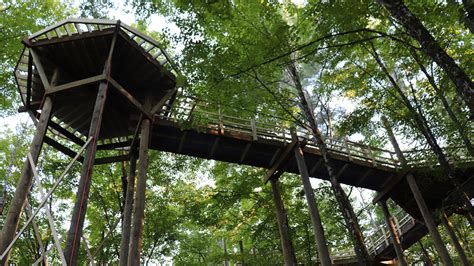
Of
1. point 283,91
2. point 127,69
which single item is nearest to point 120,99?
point 127,69

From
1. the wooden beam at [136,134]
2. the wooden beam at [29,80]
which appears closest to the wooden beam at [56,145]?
the wooden beam at [29,80]

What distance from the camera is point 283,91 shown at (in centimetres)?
1091

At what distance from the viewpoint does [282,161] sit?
1052cm

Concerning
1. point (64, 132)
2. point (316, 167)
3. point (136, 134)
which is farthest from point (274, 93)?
point (64, 132)

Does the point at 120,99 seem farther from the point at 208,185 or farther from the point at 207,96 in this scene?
the point at 208,185

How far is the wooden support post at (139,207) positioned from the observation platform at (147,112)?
67 cm

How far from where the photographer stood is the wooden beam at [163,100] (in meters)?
8.95

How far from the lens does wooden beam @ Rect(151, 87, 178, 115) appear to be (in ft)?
29.4

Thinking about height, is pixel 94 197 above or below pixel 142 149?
above

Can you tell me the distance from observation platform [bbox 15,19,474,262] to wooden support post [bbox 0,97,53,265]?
718 mm

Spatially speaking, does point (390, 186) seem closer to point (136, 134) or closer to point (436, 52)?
point (436, 52)

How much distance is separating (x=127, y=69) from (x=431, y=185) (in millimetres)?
12421

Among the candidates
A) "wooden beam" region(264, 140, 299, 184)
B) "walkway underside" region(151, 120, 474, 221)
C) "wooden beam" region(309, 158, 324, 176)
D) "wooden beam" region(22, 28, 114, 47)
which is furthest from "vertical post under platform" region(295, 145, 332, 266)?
"wooden beam" region(22, 28, 114, 47)

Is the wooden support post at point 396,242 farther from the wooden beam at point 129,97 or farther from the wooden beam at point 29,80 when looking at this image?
the wooden beam at point 29,80
